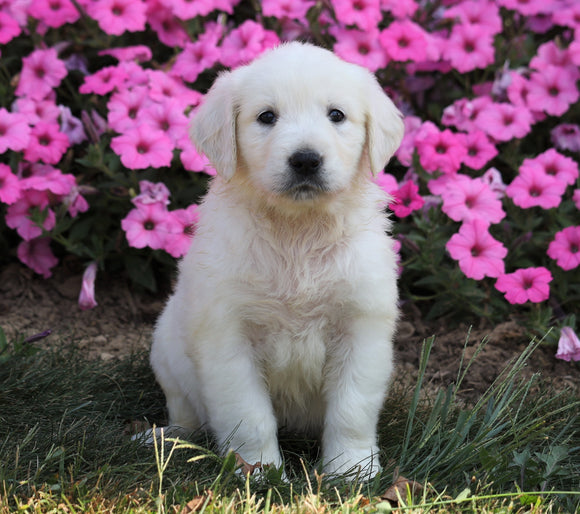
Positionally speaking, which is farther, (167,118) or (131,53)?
(131,53)

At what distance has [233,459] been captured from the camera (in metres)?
2.66

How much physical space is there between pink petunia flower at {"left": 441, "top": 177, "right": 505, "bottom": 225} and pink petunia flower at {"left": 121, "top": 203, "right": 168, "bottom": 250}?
147 centimetres

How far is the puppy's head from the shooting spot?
9.11 ft

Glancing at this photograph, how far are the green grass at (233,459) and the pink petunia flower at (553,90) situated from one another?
6.17 ft

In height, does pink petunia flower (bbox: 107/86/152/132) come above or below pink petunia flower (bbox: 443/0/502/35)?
below

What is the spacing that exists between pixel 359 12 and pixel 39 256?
7.73 ft

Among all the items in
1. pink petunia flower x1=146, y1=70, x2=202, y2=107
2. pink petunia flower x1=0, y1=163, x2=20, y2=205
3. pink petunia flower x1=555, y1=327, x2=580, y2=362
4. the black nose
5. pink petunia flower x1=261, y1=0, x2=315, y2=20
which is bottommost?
pink petunia flower x1=555, y1=327, x2=580, y2=362

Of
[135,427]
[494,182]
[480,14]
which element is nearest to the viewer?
[135,427]

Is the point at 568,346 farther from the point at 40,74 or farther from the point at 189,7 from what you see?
the point at 40,74

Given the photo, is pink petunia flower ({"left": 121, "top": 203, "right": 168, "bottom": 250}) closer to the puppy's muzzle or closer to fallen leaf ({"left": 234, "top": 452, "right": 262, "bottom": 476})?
the puppy's muzzle

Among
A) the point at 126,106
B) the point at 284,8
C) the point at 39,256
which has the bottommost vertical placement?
the point at 39,256

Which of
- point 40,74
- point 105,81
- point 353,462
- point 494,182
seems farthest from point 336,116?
point 40,74

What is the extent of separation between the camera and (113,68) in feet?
15.4

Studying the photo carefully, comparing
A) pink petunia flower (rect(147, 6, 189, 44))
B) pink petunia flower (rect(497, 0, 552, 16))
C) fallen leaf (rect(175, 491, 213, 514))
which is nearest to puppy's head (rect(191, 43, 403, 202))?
fallen leaf (rect(175, 491, 213, 514))
